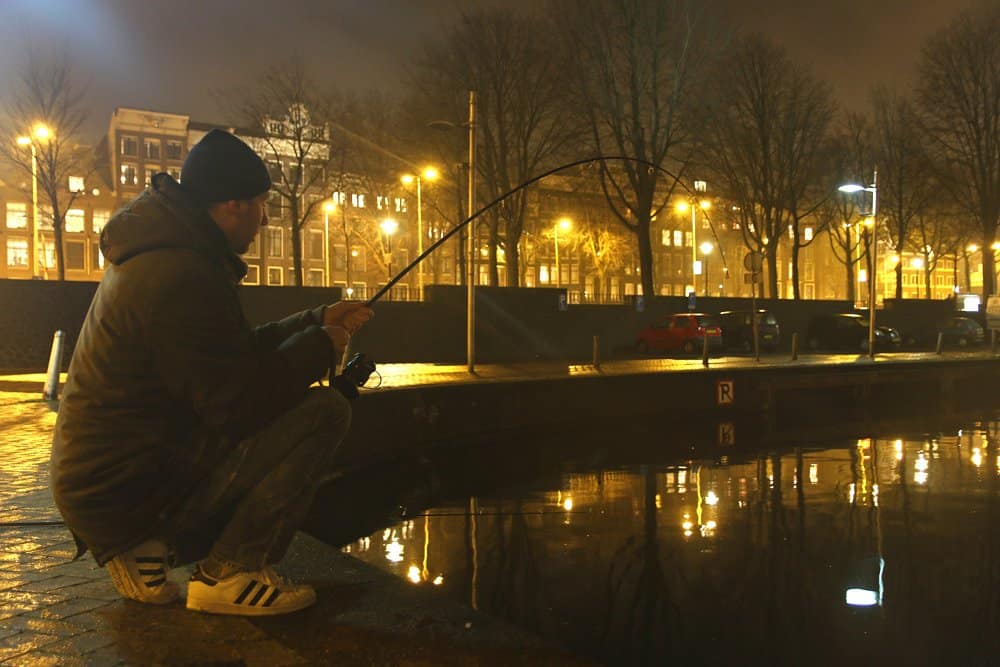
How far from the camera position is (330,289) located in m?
31.8

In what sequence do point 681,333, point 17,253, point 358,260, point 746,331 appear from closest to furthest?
point 681,333, point 746,331, point 17,253, point 358,260

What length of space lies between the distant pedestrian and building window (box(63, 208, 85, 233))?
67.2m

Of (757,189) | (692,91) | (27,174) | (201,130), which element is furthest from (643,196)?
(201,130)

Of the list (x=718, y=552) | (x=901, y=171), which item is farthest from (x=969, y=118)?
(x=718, y=552)

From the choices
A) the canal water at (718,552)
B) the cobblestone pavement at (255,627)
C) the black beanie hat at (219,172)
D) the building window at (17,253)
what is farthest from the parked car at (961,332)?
the building window at (17,253)

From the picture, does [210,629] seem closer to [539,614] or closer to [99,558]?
[99,558]

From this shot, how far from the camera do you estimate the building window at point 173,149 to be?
66.7 metres

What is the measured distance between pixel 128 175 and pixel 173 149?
150 inches

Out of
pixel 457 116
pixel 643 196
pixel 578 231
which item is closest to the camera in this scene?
pixel 457 116

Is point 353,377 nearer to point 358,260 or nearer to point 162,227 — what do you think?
point 162,227

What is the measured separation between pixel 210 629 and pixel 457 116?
34333mm

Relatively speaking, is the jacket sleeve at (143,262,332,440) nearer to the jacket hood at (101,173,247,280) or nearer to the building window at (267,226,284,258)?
the jacket hood at (101,173,247,280)

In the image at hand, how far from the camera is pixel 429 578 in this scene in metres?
5.26

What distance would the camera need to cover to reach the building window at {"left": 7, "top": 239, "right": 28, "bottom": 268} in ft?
202
